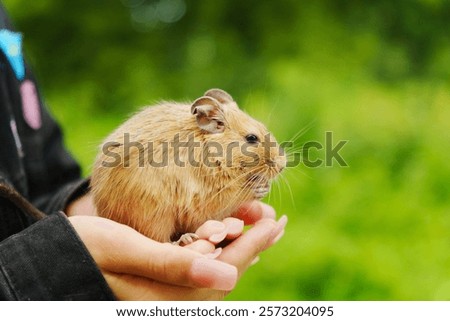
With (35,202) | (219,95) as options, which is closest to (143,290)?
(219,95)

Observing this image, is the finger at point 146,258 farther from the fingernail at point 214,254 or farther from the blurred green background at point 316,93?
the blurred green background at point 316,93

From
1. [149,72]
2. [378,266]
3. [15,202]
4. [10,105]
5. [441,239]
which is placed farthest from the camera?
[149,72]

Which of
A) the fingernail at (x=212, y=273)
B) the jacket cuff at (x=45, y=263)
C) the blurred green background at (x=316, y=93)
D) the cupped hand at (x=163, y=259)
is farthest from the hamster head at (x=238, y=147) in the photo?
the blurred green background at (x=316, y=93)

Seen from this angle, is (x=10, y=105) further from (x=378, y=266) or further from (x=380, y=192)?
(x=380, y=192)

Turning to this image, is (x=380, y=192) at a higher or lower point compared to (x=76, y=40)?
lower

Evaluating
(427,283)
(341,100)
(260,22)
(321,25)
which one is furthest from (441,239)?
(260,22)

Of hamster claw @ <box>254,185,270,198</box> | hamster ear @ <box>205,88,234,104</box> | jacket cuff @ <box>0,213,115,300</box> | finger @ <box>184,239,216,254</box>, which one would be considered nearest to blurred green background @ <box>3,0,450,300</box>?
hamster ear @ <box>205,88,234,104</box>

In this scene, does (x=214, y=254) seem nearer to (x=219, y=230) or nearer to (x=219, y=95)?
(x=219, y=230)

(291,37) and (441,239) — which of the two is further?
(291,37)
